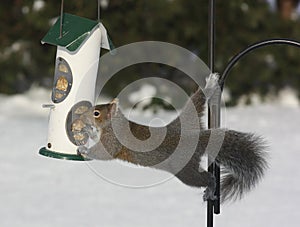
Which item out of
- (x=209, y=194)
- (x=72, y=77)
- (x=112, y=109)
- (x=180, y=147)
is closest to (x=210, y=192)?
(x=209, y=194)

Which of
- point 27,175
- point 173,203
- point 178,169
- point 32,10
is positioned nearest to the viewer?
point 178,169

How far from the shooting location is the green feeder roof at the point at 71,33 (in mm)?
1311

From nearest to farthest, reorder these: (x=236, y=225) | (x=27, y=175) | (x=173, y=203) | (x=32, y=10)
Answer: (x=236, y=225)
(x=173, y=203)
(x=27, y=175)
(x=32, y=10)

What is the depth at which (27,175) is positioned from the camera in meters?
2.95

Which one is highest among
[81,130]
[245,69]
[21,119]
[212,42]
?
[245,69]

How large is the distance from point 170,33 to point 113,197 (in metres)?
1.75

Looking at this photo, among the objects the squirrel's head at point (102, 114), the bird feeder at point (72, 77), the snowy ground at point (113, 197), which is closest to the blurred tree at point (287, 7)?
the snowy ground at point (113, 197)

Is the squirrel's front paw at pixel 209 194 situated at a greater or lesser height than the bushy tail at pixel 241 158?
lesser

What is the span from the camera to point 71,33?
4.36 ft

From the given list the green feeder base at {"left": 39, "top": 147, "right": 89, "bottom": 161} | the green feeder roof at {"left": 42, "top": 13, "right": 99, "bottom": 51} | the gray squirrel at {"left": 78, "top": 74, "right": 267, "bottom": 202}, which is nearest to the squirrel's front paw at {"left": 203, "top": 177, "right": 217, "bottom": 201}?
the gray squirrel at {"left": 78, "top": 74, "right": 267, "bottom": 202}

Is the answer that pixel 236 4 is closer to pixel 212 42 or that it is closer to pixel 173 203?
pixel 173 203

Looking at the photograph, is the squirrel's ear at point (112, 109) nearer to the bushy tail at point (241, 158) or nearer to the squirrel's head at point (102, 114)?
the squirrel's head at point (102, 114)

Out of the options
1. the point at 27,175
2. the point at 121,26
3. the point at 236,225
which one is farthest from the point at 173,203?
the point at 121,26

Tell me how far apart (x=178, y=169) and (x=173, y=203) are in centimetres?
149
